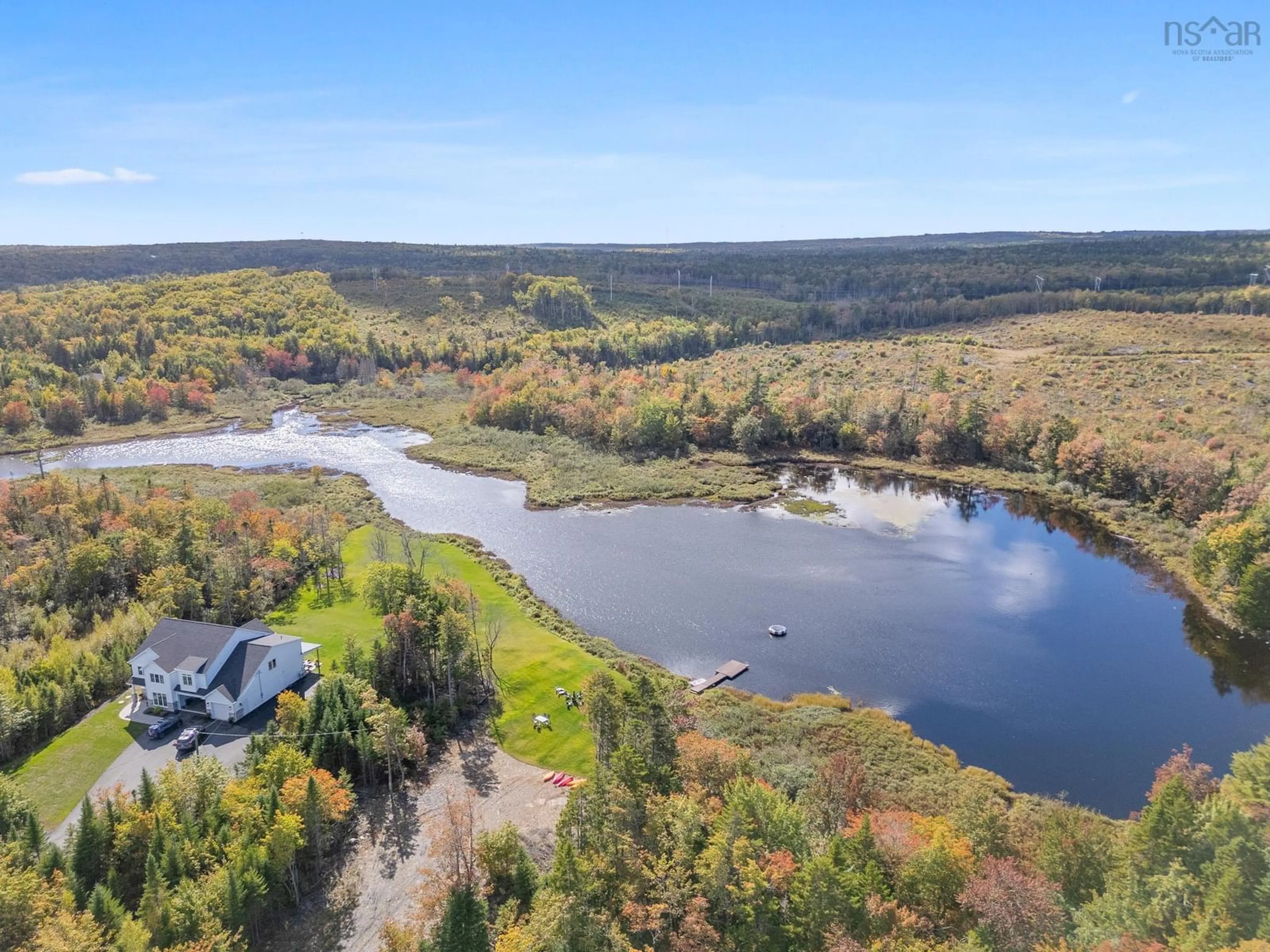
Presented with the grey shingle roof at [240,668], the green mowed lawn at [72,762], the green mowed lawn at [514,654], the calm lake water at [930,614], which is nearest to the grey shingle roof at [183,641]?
the grey shingle roof at [240,668]

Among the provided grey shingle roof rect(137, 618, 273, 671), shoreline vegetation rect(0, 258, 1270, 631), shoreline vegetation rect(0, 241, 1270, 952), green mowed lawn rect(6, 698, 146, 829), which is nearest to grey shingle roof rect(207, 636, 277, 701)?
grey shingle roof rect(137, 618, 273, 671)

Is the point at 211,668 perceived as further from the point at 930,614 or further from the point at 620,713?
the point at 930,614

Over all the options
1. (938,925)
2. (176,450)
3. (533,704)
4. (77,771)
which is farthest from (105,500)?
(938,925)

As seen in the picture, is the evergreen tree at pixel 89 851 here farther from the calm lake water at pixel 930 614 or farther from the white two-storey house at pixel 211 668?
the calm lake water at pixel 930 614

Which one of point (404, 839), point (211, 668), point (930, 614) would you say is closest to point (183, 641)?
point (211, 668)

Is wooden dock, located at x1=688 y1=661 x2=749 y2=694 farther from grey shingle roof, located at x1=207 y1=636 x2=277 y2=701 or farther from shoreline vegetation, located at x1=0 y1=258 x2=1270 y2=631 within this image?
shoreline vegetation, located at x1=0 y1=258 x2=1270 y2=631

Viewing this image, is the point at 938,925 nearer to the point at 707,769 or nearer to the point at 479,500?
the point at 707,769
